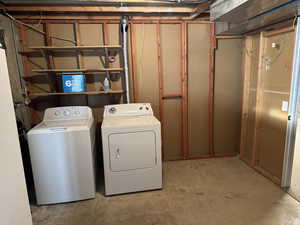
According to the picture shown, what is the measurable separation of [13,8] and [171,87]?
8.06 ft

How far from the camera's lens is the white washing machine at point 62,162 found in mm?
2168

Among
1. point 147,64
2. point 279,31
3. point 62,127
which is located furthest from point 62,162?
point 279,31

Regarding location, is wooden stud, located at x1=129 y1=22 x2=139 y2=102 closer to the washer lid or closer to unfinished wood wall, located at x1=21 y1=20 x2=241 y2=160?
unfinished wood wall, located at x1=21 y1=20 x2=241 y2=160

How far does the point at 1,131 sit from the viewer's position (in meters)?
1.19

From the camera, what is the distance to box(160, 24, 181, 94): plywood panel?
309 centimetres

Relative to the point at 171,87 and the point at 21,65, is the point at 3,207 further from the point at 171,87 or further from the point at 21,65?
the point at 171,87

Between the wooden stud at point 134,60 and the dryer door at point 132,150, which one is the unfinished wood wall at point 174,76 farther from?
the dryer door at point 132,150

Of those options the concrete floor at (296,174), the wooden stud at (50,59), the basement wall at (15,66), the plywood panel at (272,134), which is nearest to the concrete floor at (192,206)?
the concrete floor at (296,174)

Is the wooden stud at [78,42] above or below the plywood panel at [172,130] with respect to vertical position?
above

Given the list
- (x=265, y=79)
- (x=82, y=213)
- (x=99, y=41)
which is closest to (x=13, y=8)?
(x=99, y=41)

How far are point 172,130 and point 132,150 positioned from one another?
1.16m

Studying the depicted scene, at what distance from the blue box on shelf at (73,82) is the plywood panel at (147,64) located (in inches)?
34.0

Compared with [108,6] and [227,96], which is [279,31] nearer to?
[227,96]

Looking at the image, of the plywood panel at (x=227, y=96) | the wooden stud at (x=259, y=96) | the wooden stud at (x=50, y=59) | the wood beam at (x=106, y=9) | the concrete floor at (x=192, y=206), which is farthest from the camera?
the plywood panel at (x=227, y=96)
